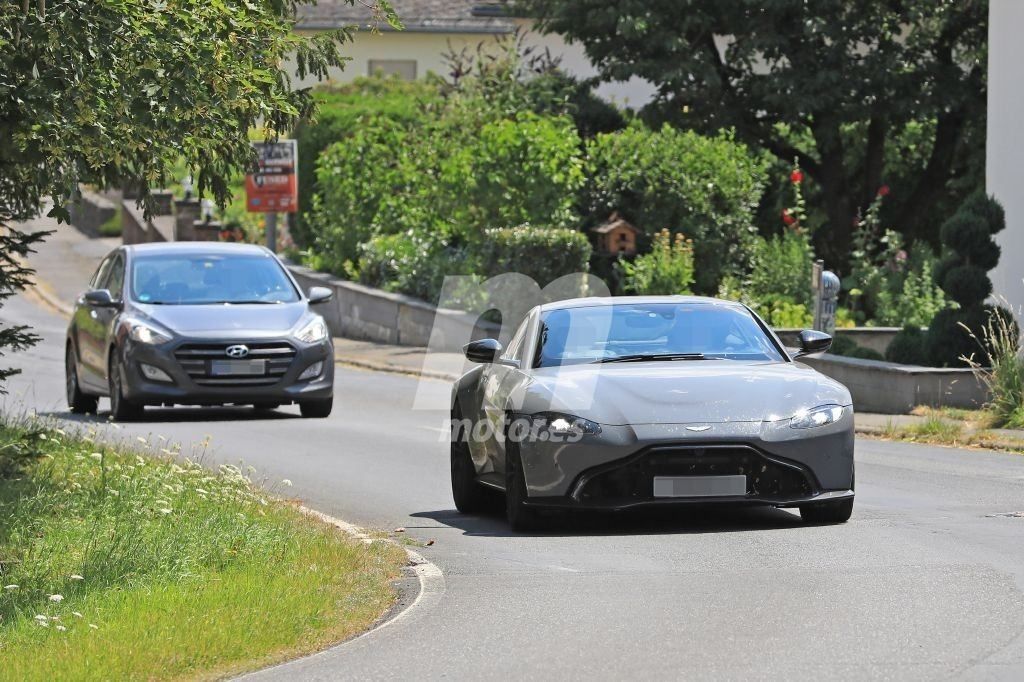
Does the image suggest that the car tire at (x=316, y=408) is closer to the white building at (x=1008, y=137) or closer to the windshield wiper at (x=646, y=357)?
the white building at (x=1008, y=137)

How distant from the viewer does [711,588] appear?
9820 mm

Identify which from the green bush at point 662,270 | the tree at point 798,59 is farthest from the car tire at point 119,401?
the tree at point 798,59

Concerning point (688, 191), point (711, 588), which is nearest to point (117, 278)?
point (688, 191)

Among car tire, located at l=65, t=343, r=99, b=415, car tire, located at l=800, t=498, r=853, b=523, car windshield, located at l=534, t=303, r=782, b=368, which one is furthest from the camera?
car tire, located at l=65, t=343, r=99, b=415

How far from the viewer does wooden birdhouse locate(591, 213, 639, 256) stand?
3020 centimetres

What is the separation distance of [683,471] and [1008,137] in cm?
1325

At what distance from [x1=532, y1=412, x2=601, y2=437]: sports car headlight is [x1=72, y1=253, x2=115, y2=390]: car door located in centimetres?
992

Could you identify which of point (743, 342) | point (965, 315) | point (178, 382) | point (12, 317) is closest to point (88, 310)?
point (178, 382)

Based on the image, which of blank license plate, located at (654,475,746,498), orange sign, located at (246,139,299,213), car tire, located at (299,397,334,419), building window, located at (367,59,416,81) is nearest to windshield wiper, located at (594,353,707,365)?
blank license plate, located at (654,475,746,498)

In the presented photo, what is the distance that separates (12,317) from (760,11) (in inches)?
577

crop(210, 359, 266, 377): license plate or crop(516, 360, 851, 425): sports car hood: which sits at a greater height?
crop(516, 360, 851, 425): sports car hood

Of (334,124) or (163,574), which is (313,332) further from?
(334,124)

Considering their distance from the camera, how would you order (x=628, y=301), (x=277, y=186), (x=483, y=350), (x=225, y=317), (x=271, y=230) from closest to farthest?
(x=483, y=350) < (x=628, y=301) < (x=225, y=317) < (x=277, y=186) < (x=271, y=230)

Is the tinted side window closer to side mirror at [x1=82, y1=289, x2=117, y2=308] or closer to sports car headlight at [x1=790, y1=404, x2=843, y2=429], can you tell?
side mirror at [x1=82, y1=289, x2=117, y2=308]
